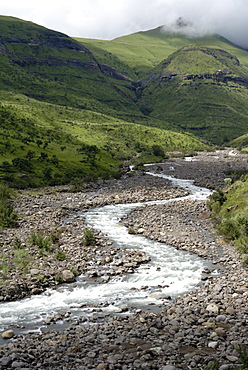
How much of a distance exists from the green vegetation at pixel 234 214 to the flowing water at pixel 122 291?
511 cm

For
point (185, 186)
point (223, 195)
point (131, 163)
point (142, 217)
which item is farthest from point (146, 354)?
point (131, 163)

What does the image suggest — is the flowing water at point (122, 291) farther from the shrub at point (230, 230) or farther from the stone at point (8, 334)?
the shrub at point (230, 230)

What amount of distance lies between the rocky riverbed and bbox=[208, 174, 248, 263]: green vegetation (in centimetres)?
111

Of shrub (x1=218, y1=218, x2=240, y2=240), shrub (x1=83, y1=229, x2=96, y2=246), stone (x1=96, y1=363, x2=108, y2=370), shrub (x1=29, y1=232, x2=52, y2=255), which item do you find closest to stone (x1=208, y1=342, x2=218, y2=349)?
stone (x1=96, y1=363, x2=108, y2=370)

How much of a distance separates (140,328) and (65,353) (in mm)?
3903

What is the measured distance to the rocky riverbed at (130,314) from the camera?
12.7 meters

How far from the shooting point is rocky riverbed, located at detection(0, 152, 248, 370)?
499 inches

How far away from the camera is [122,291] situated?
1977 centimetres

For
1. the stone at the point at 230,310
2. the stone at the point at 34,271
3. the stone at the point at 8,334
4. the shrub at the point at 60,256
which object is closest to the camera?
the stone at the point at 8,334

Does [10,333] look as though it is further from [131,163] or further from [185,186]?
[131,163]

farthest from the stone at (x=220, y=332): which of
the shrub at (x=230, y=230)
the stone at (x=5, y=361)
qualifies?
the shrub at (x=230, y=230)

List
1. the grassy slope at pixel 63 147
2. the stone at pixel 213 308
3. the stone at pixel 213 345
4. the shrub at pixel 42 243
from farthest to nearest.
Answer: the grassy slope at pixel 63 147 < the shrub at pixel 42 243 < the stone at pixel 213 308 < the stone at pixel 213 345

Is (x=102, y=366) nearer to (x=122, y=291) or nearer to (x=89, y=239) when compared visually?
(x=122, y=291)

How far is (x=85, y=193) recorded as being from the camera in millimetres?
55688
